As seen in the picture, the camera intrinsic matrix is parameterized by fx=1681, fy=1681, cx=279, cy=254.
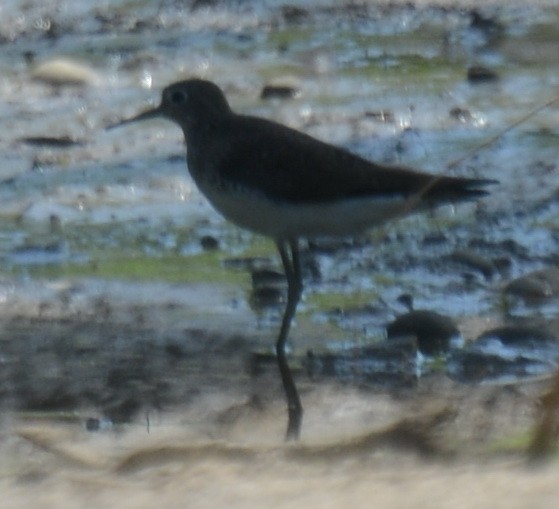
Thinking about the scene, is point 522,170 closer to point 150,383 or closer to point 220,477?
point 150,383

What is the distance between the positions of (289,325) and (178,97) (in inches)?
56.8

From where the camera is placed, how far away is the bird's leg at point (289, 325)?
4.75 metres

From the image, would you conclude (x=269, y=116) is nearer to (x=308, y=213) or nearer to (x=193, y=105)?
(x=193, y=105)

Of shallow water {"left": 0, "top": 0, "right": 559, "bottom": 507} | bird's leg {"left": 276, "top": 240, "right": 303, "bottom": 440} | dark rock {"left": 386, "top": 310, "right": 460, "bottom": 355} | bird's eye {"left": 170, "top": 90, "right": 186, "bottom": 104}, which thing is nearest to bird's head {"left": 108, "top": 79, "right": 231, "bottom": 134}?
bird's eye {"left": 170, "top": 90, "right": 186, "bottom": 104}

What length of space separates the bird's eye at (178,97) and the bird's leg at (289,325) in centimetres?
76

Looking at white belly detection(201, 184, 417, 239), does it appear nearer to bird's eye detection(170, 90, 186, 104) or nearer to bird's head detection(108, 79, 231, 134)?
bird's head detection(108, 79, 231, 134)

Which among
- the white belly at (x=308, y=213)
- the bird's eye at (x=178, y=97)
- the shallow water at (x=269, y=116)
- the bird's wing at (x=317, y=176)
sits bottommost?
the shallow water at (x=269, y=116)

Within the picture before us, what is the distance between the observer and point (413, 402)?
4.84 m

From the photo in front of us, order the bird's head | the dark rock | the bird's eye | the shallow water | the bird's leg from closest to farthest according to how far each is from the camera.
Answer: the bird's leg, the dark rock, the shallow water, the bird's head, the bird's eye

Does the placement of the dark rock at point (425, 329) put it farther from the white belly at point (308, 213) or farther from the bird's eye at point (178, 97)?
the bird's eye at point (178, 97)

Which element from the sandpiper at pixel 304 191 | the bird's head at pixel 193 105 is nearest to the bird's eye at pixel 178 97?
the bird's head at pixel 193 105

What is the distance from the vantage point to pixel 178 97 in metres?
6.62

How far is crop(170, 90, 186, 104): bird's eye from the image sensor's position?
260 inches

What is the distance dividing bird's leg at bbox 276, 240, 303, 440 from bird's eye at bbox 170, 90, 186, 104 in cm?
76
